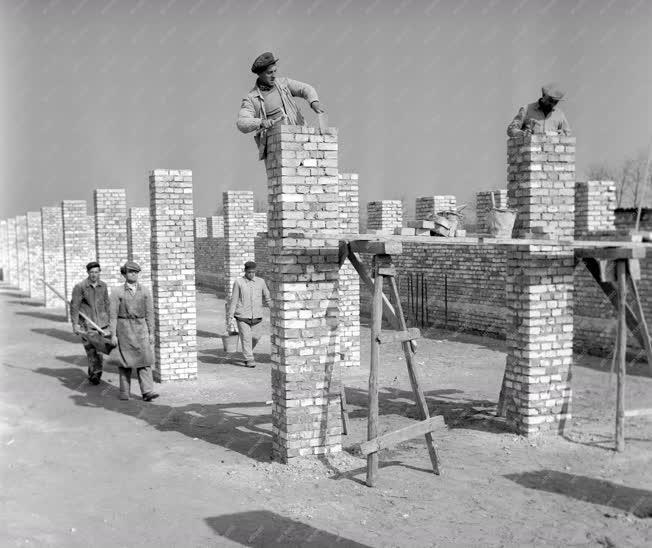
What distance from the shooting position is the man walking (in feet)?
37.8

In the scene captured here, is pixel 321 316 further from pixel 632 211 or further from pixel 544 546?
pixel 632 211

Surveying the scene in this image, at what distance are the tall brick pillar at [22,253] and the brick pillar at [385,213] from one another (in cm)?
1992

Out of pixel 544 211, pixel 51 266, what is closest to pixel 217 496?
pixel 544 211

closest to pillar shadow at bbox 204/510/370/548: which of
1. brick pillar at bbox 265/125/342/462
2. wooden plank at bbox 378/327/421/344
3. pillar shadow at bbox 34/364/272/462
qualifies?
brick pillar at bbox 265/125/342/462

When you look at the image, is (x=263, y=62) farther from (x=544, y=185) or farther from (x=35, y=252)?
(x=35, y=252)

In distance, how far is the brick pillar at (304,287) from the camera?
6.49 meters

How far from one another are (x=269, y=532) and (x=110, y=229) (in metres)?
12.4

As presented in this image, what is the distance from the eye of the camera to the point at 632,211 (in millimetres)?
12273

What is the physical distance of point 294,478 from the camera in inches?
246

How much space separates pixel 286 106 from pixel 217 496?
143 inches

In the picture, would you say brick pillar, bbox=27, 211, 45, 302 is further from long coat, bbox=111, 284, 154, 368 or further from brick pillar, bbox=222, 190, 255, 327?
long coat, bbox=111, 284, 154, 368

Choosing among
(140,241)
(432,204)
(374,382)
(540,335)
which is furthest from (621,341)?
(140,241)

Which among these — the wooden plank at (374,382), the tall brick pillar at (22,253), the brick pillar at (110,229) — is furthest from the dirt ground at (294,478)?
the tall brick pillar at (22,253)

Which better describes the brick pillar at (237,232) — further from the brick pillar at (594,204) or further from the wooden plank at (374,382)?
the wooden plank at (374,382)
